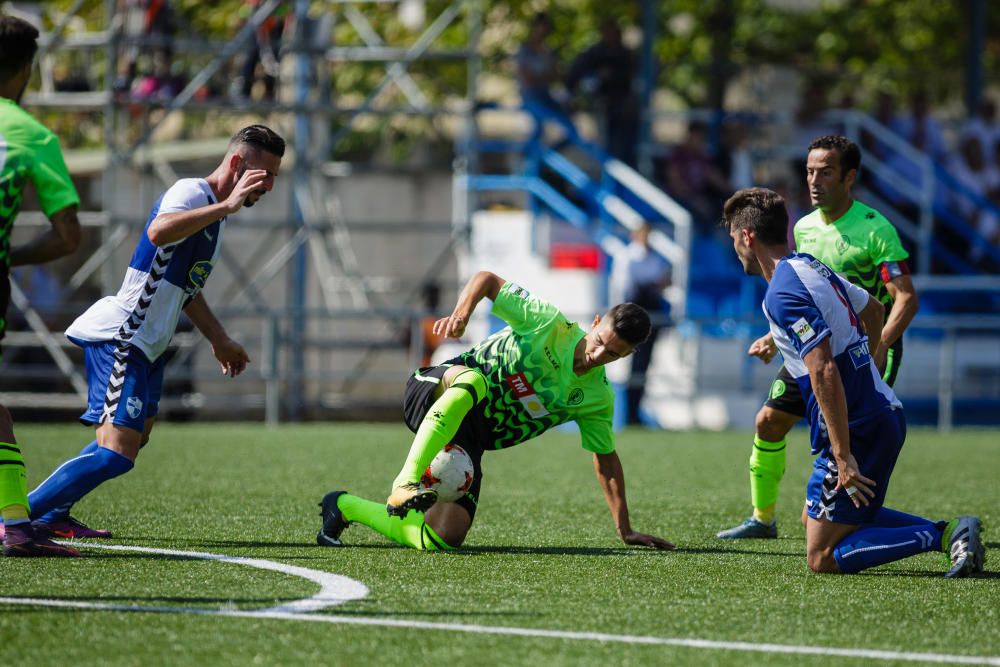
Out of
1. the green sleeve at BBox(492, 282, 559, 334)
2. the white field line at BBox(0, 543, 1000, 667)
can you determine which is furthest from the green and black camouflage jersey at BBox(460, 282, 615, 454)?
the white field line at BBox(0, 543, 1000, 667)

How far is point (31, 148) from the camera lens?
19.7 ft

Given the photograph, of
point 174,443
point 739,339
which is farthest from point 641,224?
point 174,443

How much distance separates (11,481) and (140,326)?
3.13 feet

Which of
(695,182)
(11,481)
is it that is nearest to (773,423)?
(11,481)

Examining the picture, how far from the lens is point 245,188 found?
649 centimetres

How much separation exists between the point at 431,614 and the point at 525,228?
13.6 m

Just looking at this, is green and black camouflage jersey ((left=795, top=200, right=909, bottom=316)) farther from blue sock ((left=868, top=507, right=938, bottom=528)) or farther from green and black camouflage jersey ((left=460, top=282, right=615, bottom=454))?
blue sock ((left=868, top=507, right=938, bottom=528))

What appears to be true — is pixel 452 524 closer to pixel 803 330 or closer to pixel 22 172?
pixel 803 330

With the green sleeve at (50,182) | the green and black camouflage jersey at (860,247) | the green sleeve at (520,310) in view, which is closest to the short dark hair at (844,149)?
the green and black camouflage jersey at (860,247)

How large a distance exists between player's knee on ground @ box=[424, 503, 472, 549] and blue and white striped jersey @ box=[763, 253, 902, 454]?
168 cm

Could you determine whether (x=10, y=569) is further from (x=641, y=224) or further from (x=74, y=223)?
(x=641, y=224)

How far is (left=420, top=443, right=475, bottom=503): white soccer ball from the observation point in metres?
7.04

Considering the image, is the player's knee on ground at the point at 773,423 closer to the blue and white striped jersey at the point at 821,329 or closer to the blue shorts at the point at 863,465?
Result: the blue and white striped jersey at the point at 821,329

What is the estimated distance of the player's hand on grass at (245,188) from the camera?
6449 millimetres
